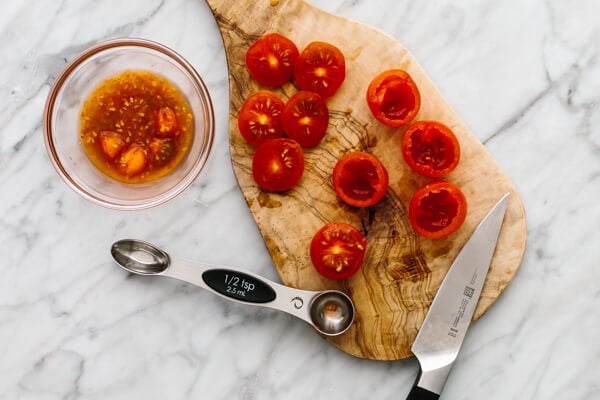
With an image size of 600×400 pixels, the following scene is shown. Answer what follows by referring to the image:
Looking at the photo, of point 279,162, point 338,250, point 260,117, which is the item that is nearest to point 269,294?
point 338,250

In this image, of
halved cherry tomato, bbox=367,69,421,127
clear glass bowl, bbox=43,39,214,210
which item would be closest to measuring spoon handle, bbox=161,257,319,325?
clear glass bowl, bbox=43,39,214,210

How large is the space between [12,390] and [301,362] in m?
0.79

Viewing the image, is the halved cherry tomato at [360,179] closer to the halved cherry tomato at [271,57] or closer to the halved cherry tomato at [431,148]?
the halved cherry tomato at [431,148]

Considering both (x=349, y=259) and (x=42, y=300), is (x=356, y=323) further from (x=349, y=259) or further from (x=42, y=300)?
(x=42, y=300)

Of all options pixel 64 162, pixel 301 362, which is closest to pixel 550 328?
pixel 301 362

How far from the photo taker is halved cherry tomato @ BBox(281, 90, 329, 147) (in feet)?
5.45

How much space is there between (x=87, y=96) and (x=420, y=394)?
1166 millimetres

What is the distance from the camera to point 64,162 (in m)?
1.72

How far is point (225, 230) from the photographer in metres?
1.76

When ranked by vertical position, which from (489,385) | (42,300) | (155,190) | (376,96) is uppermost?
(376,96)

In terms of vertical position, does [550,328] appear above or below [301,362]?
above

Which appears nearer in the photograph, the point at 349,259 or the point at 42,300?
the point at 349,259

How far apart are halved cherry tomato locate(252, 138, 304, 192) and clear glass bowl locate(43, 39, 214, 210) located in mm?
142

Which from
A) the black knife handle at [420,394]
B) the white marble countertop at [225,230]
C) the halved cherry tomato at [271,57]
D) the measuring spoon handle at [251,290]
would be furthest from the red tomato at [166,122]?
the black knife handle at [420,394]
